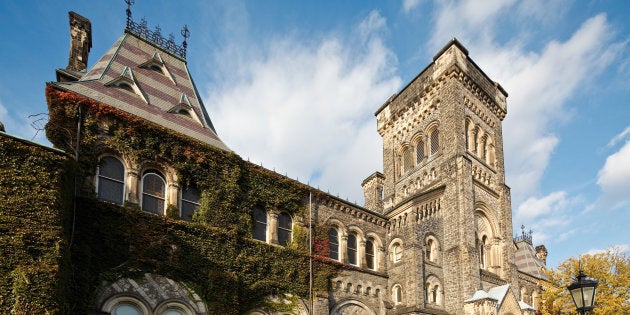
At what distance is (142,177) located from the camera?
18875 mm

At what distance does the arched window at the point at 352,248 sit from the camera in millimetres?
25484

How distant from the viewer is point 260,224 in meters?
22.2

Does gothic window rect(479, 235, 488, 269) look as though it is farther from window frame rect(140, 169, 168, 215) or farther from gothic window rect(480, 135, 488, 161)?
window frame rect(140, 169, 168, 215)

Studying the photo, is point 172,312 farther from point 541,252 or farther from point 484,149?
point 541,252

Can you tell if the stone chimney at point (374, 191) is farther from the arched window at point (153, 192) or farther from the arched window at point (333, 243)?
the arched window at point (153, 192)

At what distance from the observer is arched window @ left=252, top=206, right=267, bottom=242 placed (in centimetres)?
2184

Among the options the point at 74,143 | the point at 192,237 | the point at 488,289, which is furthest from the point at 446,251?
the point at 74,143

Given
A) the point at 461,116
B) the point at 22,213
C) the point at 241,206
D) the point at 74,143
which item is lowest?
the point at 22,213

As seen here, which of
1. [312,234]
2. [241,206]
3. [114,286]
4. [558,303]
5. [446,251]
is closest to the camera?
[114,286]

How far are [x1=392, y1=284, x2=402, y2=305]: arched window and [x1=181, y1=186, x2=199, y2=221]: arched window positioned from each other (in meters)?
11.8

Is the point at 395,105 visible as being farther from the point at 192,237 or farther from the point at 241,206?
the point at 192,237

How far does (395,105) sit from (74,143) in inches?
956

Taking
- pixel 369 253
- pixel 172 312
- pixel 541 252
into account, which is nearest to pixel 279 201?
pixel 369 253

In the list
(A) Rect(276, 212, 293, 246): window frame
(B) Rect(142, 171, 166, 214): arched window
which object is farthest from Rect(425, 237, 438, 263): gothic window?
(B) Rect(142, 171, 166, 214): arched window
